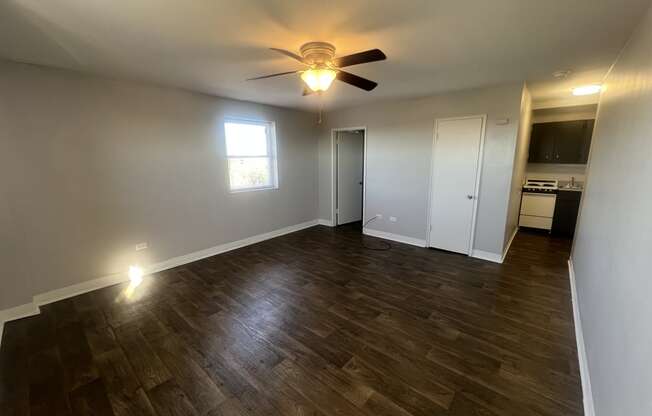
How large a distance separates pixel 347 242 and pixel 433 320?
2.42 metres

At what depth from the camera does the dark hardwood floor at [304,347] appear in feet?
5.53

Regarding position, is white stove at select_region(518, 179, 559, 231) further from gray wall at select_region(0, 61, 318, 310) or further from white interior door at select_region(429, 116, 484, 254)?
gray wall at select_region(0, 61, 318, 310)

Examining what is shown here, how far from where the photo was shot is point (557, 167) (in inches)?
215

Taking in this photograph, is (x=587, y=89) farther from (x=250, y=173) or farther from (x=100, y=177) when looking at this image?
(x=100, y=177)

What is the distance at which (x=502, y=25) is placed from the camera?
1863 millimetres

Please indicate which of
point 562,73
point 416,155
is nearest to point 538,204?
point 416,155

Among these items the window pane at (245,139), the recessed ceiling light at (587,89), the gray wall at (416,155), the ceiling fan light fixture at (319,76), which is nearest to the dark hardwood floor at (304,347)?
the gray wall at (416,155)

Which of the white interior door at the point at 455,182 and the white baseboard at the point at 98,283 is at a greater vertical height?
the white interior door at the point at 455,182

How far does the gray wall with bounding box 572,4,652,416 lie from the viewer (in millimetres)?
1045

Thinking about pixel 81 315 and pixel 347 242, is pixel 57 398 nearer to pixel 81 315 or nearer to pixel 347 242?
pixel 81 315

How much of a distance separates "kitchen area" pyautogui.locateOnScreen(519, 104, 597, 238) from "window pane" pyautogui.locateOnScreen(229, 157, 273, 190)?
5190 mm

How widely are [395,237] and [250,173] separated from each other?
290 centimetres

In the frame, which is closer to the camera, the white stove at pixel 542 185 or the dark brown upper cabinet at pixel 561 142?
the dark brown upper cabinet at pixel 561 142

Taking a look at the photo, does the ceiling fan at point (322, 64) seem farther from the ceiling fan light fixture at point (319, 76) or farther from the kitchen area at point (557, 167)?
the kitchen area at point (557, 167)
